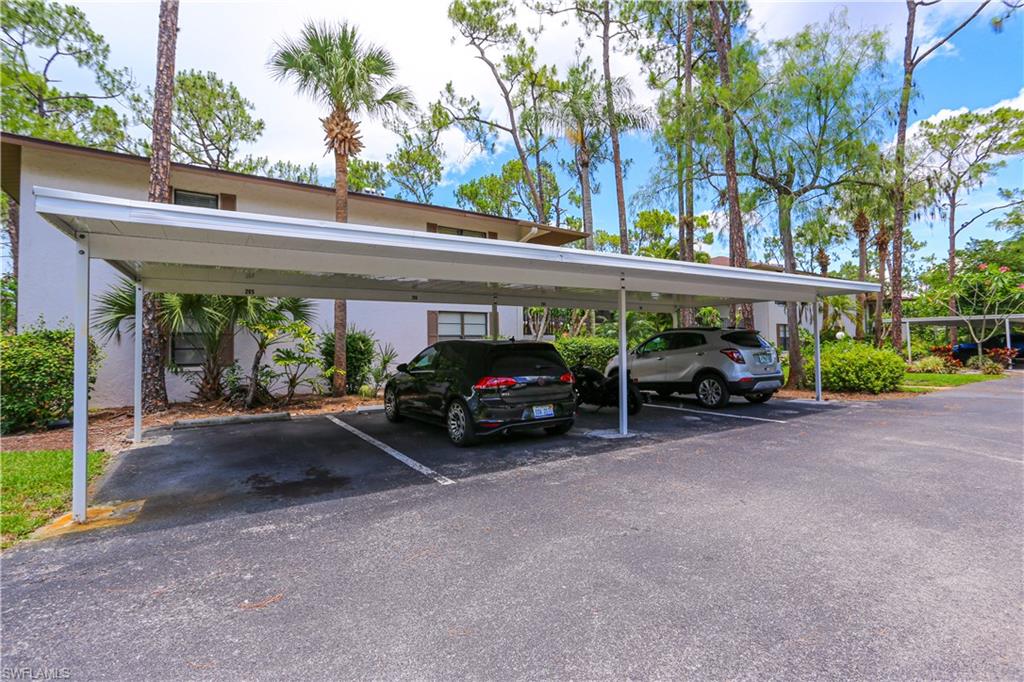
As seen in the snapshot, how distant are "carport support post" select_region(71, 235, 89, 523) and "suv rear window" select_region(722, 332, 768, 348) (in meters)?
10.1

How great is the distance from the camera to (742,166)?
13898 mm

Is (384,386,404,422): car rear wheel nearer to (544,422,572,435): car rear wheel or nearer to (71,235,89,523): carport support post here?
(544,422,572,435): car rear wheel

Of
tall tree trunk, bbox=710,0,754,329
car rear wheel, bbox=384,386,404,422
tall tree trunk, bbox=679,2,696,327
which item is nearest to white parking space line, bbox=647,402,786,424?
tall tree trunk, bbox=710,0,754,329

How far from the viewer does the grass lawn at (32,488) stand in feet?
13.6

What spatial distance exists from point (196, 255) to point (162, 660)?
14.4 feet

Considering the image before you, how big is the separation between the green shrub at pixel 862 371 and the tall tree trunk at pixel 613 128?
7144 mm

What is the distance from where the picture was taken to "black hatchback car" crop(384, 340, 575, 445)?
22.2 feet

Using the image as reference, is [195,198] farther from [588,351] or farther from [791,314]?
[791,314]

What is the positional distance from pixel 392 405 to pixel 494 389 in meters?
3.13

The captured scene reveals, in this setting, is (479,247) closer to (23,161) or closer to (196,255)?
(196,255)

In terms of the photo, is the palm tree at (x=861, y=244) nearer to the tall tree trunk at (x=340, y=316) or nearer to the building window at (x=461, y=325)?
the building window at (x=461, y=325)

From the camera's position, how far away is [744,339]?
398 inches

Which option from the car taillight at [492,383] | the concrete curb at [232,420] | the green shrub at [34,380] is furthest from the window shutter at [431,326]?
the car taillight at [492,383]

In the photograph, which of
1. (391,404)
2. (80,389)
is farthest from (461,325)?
(80,389)
